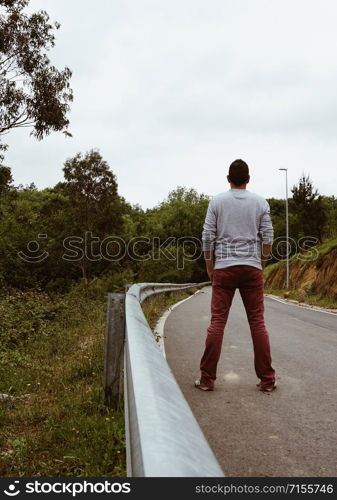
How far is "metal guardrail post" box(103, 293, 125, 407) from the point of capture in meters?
4.34

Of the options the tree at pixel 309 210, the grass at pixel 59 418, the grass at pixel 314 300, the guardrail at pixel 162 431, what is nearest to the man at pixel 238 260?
the grass at pixel 59 418

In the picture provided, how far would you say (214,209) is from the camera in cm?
493

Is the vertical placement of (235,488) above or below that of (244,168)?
below

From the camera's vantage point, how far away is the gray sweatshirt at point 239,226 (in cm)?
485

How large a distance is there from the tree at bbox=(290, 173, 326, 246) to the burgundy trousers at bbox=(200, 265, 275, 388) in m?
35.3

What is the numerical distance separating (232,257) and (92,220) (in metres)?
39.6

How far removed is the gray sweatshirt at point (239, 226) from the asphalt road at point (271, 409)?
1292 millimetres

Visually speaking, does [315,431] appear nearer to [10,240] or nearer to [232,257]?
[232,257]

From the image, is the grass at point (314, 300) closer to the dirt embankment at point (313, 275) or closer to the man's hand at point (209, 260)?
the dirt embankment at point (313, 275)

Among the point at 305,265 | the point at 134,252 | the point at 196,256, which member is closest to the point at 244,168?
the point at 305,265

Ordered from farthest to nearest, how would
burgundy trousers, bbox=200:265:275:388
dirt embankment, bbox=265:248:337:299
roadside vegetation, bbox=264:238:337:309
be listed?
dirt embankment, bbox=265:248:337:299
roadside vegetation, bbox=264:238:337:309
burgundy trousers, bbox=200:265:275:388

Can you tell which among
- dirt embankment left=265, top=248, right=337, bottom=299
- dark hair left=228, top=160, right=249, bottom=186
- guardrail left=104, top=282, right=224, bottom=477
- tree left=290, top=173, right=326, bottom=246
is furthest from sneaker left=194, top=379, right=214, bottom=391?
tree left=290, top=173, right=326, bottom=246

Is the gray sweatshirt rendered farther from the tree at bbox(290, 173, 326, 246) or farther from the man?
the tree at bbox(290, 173, 326, 246)

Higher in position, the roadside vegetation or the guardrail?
the guardrail
